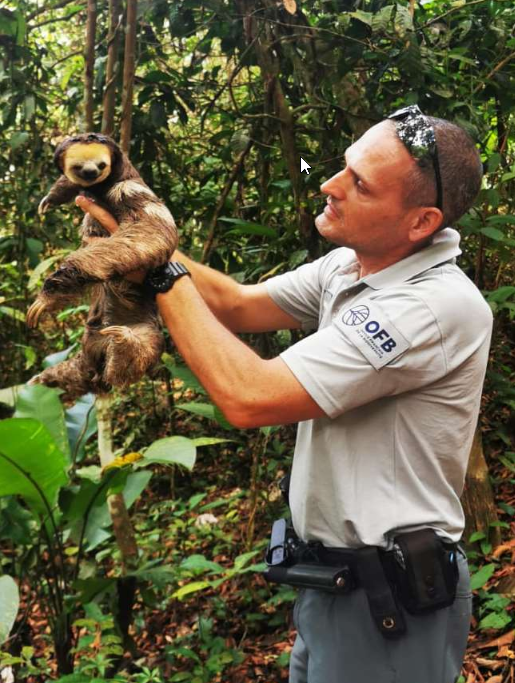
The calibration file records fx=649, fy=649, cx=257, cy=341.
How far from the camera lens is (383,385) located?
6.09ft

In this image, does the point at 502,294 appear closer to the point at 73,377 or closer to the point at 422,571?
the point at 422,571

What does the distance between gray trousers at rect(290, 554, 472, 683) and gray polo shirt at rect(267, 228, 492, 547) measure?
234 millimetres

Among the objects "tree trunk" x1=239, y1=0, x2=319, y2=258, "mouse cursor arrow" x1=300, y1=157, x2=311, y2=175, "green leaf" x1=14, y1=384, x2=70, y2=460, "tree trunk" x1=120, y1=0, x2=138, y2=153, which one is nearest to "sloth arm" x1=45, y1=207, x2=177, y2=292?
"tree trunk" x1=120, y1=0, x2=138, y2=153

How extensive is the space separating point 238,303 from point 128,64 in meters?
1.24

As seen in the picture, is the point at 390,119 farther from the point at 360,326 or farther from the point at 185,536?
the point at 185,536

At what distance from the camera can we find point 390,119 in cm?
203

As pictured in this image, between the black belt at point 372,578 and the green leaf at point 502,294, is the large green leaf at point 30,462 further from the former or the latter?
the green leaf at point 502,294

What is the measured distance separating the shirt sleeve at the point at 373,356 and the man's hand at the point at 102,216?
0.58 meters

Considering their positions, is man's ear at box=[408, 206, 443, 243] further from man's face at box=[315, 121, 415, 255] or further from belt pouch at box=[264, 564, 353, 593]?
belt pouch at box=[264, 564, 353, 593]

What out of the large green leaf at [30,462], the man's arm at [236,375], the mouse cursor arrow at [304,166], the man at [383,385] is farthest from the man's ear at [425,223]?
the mouse cursor arrow at [304,166]

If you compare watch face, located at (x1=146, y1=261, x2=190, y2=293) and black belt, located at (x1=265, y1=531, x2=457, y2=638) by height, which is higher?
watch face, located at (x1=146, y1=261, x2=190, y2=293)

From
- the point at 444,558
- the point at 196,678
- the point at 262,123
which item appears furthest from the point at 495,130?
the point at 196,678

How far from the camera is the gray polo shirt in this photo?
1.84m

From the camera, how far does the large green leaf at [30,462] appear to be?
275 cm
